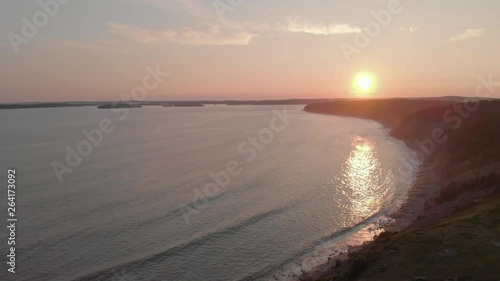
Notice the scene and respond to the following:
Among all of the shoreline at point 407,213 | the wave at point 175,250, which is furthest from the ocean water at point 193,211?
the shoreline at point 407,213

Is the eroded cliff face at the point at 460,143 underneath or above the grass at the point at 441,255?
above

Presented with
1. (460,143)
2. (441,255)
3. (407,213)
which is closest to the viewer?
(441,255)

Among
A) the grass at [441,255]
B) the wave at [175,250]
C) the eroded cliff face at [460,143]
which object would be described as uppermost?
the eroded cliff face at [460,143]

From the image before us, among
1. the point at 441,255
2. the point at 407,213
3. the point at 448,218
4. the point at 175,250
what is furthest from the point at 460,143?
the point at 175,250

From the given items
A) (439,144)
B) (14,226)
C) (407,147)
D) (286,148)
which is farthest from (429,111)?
(14,226)

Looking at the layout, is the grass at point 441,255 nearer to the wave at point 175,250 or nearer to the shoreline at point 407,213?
the shoreline at point 407,213

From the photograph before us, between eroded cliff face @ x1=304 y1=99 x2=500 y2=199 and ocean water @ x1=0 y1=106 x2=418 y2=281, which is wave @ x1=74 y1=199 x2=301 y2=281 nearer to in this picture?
ocean water @ x1=0 y1=106 x2=418 y2=281

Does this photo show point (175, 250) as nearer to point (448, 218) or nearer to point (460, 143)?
point (448, 218)

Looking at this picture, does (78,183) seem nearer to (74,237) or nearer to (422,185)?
(74,237)
